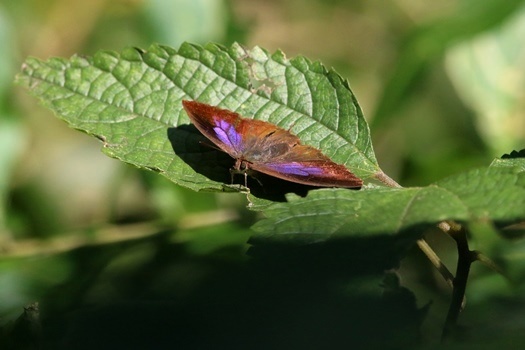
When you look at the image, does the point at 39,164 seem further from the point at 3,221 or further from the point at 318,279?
the point at 318,279

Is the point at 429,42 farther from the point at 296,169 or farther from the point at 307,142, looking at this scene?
the point at 296,169

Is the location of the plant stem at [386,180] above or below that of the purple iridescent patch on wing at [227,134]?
below

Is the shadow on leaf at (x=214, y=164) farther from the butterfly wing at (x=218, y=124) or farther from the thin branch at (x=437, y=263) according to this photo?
the thin branch at (x=437, y=263)

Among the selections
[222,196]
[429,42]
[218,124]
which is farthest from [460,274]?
[429,42]

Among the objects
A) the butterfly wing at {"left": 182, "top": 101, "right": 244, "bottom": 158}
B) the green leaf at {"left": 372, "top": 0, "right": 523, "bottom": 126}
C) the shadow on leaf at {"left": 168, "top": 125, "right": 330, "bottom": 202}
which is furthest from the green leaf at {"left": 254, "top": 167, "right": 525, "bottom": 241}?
the green leaf at {"left": 372, "top": 0, "right": 523, "bottom": 126}

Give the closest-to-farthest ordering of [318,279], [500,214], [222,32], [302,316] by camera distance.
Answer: [302,316] < [318,279] < [500,214] < [222,32]

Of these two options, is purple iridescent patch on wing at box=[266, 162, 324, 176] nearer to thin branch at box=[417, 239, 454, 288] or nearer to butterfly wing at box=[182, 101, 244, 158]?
butterfly wing at box=[182, 101, 244, 158]

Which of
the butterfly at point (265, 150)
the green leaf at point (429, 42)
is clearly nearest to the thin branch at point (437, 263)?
the butterfly at point (265, 150)

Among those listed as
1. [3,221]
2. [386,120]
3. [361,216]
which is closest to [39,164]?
[3,221]
